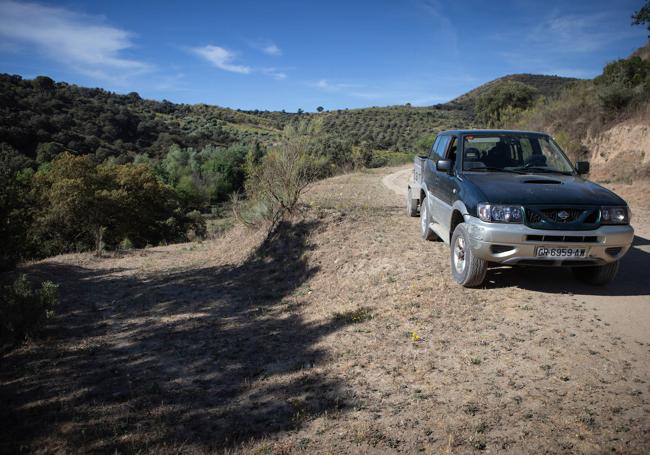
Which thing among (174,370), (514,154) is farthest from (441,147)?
(174,370)

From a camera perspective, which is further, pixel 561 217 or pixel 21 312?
pixel 21 312

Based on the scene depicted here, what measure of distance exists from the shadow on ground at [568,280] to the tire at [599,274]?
8 centimetres

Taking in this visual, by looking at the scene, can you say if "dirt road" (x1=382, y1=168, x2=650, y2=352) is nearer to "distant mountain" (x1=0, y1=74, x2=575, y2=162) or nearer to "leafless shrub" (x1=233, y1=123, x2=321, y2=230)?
"leafless shrub" (x1=233, y1=123, x2=321, y2=230)

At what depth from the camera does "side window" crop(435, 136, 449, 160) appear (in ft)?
23.6

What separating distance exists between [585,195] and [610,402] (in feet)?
8.08

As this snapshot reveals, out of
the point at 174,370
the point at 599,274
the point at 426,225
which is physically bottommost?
the point at 174,370

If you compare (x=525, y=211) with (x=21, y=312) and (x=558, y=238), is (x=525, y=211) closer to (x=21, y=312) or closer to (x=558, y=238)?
(x=558, y=238)

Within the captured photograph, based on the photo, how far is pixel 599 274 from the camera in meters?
5.39

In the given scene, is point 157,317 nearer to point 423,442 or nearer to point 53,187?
point 423,442

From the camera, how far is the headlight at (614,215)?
472 cm

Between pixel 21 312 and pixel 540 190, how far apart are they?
27.5 feet

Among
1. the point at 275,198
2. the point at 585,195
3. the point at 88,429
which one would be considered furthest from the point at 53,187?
the point at 585,195

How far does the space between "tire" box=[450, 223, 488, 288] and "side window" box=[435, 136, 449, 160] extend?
2.01m

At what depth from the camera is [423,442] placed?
311 cm
